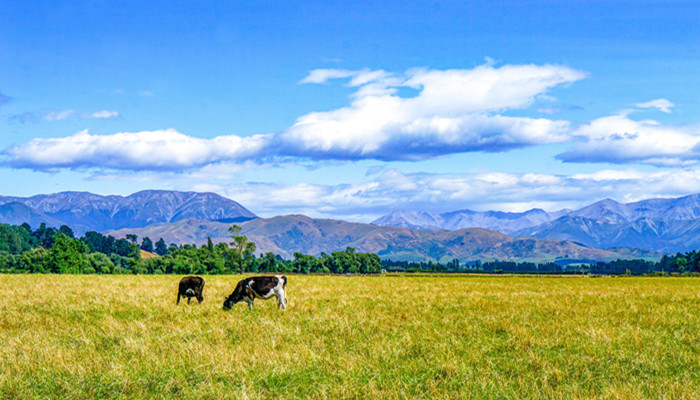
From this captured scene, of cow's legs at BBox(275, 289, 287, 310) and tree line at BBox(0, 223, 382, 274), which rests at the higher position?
cow's legs at BBox(275, 289, 287, 310)

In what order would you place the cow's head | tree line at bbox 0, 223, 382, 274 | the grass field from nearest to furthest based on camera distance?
the grass field
the cow's head
tree line at bbox 0, 223, 382, 274

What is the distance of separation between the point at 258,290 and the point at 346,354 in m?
12.1

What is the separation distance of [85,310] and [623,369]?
20520 millimetres

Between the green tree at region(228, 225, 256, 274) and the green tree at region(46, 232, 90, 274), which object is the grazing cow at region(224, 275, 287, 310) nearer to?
the green tree at region(46, 232, 90, 274)

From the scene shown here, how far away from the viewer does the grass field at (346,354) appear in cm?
1063

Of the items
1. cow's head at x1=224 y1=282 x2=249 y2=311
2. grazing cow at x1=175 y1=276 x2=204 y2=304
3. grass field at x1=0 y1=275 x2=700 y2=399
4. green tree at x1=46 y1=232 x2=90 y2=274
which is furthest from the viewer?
green tree at x1=46 y1=232 x2=90 y2=274

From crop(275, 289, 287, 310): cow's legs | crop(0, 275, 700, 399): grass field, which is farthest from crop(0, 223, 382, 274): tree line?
crop(0, 275, 700, 399): grass field

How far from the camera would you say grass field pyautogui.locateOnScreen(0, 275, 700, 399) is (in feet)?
34.9

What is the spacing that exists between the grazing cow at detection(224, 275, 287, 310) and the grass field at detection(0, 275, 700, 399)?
6.17 ft

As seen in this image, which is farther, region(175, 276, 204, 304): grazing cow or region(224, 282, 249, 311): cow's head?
region(175, 276, 204, 304): grazing cow

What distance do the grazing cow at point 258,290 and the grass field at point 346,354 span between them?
188 centimetres

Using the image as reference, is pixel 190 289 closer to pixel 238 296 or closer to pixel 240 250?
pixel 238 296

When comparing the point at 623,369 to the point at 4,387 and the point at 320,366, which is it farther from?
the point at 4,387

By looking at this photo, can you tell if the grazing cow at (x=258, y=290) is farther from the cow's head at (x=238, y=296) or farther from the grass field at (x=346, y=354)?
the grass field at (x=346, y=354)
